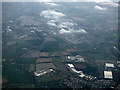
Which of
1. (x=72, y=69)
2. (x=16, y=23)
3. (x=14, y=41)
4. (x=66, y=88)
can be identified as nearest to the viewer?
(x=66, y=88)

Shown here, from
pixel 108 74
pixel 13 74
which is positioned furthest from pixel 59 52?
pixel 13 74

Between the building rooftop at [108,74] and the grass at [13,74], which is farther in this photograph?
the building rooftop at [108,74]

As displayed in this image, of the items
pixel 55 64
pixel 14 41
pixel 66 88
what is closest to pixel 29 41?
pixel 14 41

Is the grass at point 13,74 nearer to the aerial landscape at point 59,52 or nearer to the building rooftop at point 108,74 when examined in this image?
the aerial landscape at point 59,52

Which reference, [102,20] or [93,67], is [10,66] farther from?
[102,20]

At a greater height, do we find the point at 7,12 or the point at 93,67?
the point at 7,12

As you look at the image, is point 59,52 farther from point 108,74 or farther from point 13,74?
point 13,74

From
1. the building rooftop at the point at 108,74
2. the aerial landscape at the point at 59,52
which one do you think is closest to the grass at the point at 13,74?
the aerial landscape at the point at 59,52

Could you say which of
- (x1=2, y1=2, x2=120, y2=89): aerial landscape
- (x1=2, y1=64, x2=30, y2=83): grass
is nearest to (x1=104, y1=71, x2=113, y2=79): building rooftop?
(x1=2, y1=2, x2=120, y2=89): aerial landscape
